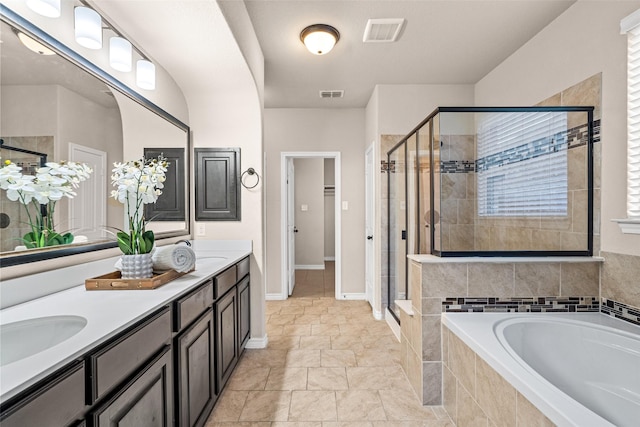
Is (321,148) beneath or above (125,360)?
above

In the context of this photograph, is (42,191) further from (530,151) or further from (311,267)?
(311,267)

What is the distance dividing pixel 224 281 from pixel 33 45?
1513 mm

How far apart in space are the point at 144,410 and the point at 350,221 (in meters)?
3.38

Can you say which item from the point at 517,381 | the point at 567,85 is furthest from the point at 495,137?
the point at 517,381

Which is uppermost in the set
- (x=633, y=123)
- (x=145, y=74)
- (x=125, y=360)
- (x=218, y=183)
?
(x=145, y=74)

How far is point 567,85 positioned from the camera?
90.0 inches

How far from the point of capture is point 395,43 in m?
2.70

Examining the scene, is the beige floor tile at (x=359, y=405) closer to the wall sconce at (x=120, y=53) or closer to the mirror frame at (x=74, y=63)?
the mirror frame at (x=74, y=63)

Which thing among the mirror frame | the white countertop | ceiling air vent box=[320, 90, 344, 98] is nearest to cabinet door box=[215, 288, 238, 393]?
the white countertop

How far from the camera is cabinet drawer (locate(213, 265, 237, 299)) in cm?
197

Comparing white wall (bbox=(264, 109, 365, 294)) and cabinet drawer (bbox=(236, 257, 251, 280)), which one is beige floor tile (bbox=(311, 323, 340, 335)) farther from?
white wall (bbox=(264, 109, 365, 294))

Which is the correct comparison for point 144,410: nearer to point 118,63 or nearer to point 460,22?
point 118,63

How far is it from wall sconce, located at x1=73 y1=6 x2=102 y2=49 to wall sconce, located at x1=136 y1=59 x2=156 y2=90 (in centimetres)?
42

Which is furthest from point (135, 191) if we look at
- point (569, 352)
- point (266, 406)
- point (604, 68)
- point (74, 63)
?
point (604, 68)
